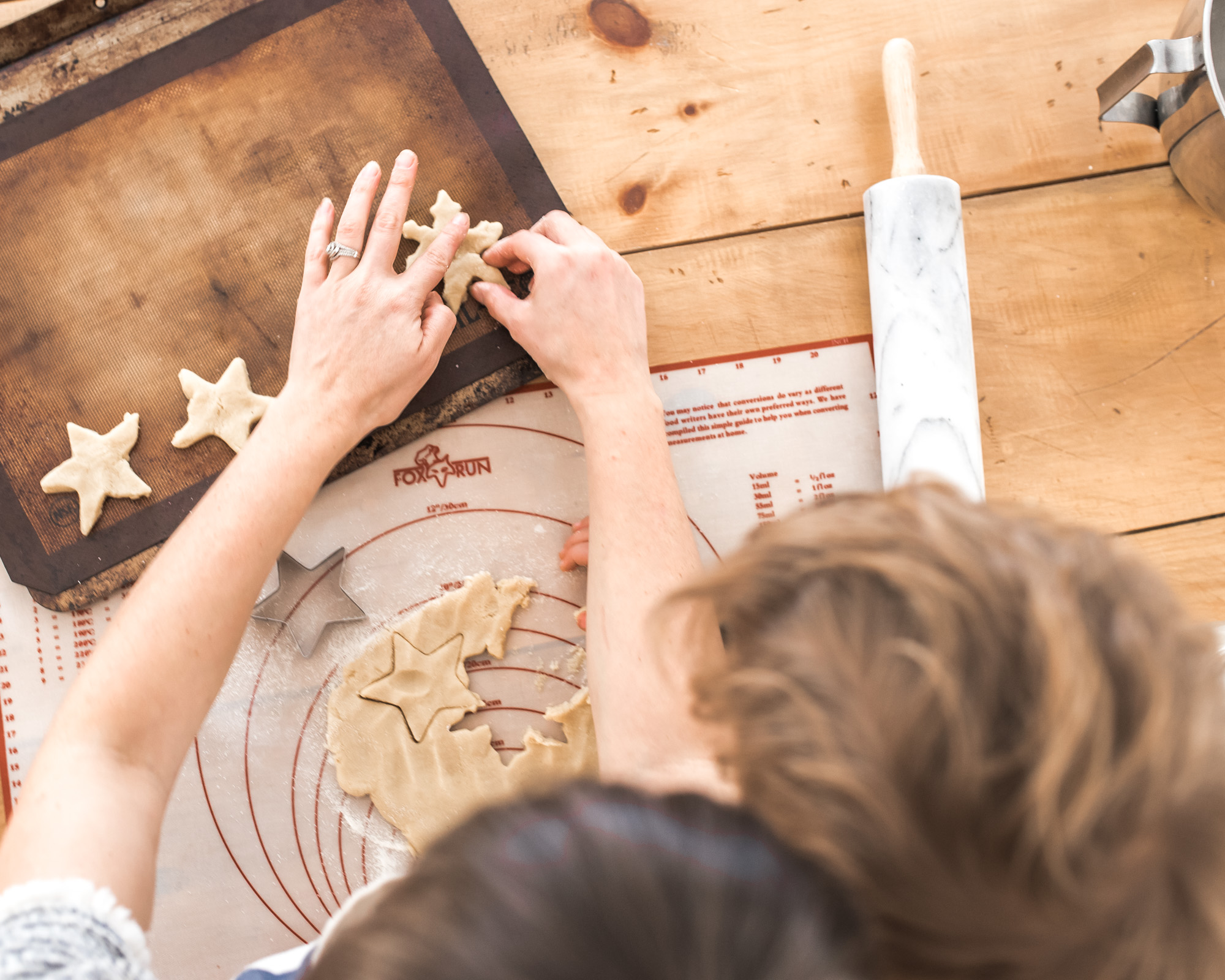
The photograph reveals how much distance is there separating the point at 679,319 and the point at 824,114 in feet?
0.89

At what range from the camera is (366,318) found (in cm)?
75

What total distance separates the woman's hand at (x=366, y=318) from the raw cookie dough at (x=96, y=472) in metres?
0.18

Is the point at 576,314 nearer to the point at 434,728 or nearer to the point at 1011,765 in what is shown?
the point at 434,728

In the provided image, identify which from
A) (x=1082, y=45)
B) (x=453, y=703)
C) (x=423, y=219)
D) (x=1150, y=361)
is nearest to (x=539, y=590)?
(x=453, y=703)

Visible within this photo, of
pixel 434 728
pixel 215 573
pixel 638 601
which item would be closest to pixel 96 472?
pixel 215 573

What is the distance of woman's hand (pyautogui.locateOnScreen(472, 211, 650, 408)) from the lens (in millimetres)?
780

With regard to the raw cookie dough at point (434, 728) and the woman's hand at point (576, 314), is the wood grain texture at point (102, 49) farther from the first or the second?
the raw cookie dough at point (434, 728)

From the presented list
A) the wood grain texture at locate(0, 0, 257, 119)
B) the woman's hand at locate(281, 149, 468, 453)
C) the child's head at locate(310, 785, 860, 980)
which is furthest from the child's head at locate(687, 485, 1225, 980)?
the wood grain texture at locate(0, 0, 257, 119)

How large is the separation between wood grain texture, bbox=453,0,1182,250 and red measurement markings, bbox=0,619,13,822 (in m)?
0.74

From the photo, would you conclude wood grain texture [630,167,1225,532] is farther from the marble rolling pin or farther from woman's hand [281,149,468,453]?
woman's hand [281,149,468,453]

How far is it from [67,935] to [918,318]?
82 centimetres

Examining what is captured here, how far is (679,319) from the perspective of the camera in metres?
0.86

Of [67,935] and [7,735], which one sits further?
[7,735]

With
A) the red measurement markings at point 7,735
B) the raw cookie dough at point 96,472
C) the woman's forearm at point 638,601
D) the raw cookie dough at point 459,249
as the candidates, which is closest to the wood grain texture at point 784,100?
the raw cookie dough at point 459,249
